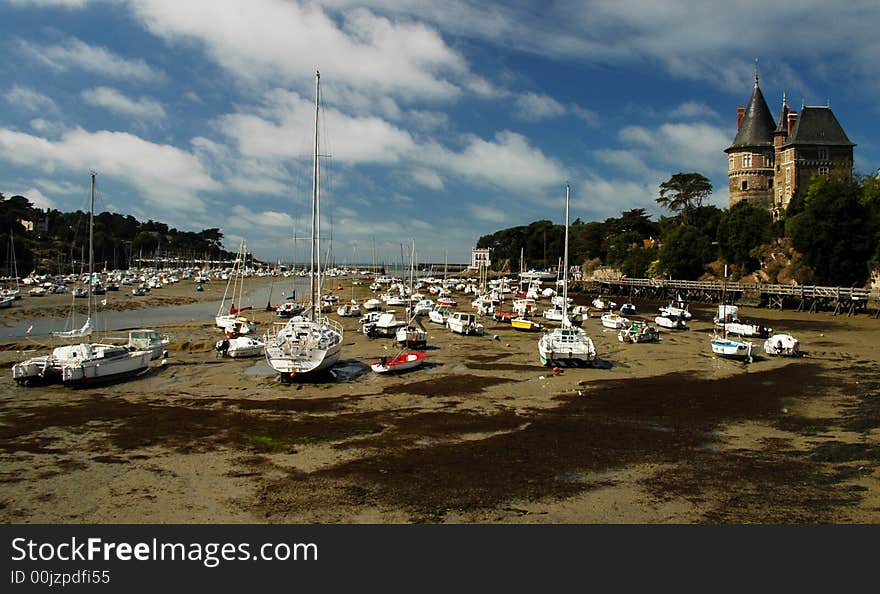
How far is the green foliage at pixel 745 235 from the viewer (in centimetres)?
10444

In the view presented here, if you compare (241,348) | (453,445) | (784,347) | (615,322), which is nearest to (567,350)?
(784,347)

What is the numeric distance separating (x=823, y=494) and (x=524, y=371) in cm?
2208

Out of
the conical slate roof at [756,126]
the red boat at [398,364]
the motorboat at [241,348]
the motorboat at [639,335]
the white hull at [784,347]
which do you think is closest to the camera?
the red boat at [398,364]

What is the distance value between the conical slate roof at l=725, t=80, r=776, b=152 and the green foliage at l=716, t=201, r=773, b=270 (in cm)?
2077

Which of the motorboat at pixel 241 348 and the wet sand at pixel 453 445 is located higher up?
the motorboat at pixel 241 348

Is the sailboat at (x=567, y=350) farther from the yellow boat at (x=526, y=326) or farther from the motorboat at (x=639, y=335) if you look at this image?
the yellow boat at (x=526, y=326)

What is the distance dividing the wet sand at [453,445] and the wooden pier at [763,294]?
37572 mm

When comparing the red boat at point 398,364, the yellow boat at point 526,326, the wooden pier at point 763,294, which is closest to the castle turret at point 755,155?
the wooden pier at point 763,294

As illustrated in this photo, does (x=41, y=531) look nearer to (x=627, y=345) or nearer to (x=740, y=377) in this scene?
(x=740, y=377)

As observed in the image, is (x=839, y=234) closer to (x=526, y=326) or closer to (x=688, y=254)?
(x=688, y=254)

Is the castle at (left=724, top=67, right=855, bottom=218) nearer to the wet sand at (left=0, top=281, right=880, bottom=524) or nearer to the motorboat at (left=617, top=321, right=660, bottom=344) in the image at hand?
the motorboat at (left=617, top=321, right=660, bottom=344)

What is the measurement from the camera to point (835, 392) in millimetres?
31156

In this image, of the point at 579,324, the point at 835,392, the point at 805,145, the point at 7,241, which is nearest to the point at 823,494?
the point at 835,392

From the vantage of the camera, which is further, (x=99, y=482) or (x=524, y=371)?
(x=524, y=371)
